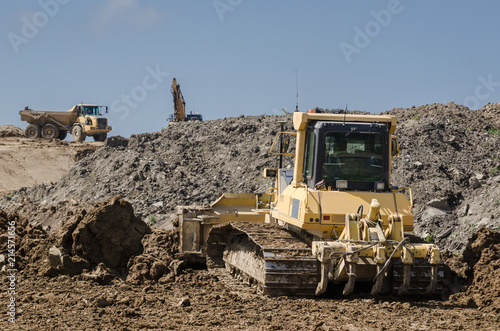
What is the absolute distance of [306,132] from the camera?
11531mm

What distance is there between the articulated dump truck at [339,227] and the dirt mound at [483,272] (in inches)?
27.1

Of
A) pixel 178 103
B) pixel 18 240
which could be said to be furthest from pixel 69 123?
pixel 18 240

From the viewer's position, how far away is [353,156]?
11.2 meters

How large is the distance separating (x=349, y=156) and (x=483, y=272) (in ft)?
9.54

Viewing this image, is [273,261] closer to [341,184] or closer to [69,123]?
[341,184]

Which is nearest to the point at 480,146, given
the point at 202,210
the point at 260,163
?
the point at 260,163

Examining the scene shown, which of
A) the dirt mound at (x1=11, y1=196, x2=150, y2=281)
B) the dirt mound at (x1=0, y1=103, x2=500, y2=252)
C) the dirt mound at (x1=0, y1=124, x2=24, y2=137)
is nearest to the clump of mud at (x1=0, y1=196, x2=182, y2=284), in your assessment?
the dirt mound at (x1=11, y1=196, x2=150, y2=281)

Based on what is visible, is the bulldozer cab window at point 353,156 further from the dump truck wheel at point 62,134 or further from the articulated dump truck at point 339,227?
the dump truck wheel at point 62,134

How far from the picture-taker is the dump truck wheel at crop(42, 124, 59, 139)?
→ 4591cm

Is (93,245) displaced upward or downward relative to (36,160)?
downward

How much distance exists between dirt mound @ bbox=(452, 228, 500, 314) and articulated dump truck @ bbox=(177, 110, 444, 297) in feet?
2.26

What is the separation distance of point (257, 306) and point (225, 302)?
0.67 m

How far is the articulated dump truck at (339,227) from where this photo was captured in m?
10.1

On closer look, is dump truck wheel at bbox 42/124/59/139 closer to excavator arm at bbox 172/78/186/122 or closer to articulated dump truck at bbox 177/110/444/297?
excavator arm at bbox 172/78/186/122
